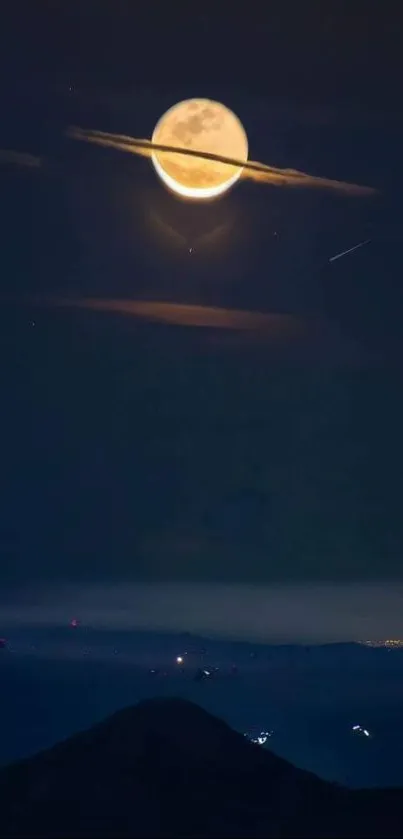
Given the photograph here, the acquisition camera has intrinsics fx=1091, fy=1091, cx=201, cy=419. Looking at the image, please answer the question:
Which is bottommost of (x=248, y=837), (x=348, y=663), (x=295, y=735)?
(x=248, y=837)

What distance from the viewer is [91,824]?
19.0 metres

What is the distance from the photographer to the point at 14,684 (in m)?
19.1

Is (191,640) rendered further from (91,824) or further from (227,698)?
(91,824)

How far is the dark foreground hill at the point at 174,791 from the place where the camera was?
18969 mm

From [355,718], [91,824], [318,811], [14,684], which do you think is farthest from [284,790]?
[14,684]

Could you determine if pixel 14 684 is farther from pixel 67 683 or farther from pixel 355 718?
pixel 355 718

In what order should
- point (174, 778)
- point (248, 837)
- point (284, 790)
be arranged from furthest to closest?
1. point (174, 778)
2. point (284, 790)
3. point (248, 837)

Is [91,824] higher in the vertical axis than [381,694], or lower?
lower

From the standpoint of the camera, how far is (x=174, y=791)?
68.6 ft

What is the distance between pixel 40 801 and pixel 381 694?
719 cm

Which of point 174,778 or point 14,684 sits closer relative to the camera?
point 14,684

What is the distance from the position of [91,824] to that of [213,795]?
2.45m

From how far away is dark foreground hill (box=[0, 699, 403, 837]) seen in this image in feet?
62.2

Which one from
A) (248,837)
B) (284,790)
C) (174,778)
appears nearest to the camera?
(248,837)
